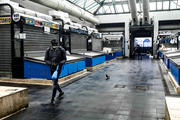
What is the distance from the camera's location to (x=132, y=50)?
74.2 feet

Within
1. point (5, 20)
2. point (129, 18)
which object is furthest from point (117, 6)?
point (5, 20)

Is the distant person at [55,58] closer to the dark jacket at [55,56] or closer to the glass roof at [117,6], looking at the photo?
the dark jacket at [55,56]

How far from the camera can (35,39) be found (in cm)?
834

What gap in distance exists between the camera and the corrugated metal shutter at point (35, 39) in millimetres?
7838

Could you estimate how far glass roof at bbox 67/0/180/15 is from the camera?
20.0m

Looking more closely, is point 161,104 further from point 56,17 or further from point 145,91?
point 56,17

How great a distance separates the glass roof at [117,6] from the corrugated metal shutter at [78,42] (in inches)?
246

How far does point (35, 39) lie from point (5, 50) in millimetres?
1291

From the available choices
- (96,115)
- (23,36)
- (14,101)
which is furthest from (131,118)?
(23,36)

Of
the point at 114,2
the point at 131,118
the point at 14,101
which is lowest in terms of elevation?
the point at 131,118

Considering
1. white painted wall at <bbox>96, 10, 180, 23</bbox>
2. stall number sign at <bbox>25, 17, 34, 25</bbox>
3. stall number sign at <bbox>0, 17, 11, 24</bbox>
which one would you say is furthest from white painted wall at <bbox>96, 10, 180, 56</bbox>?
stall number sign at <bbox>0, 17, 11, 24</bbox>

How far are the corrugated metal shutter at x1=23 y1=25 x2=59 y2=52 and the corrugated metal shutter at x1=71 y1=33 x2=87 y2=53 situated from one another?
8.17ft

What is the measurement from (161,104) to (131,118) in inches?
51.7

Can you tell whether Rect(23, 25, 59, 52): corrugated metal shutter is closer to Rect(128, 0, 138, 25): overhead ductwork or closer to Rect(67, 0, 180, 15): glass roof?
Rect(128, 0, 138, 25): overhead ductwork
